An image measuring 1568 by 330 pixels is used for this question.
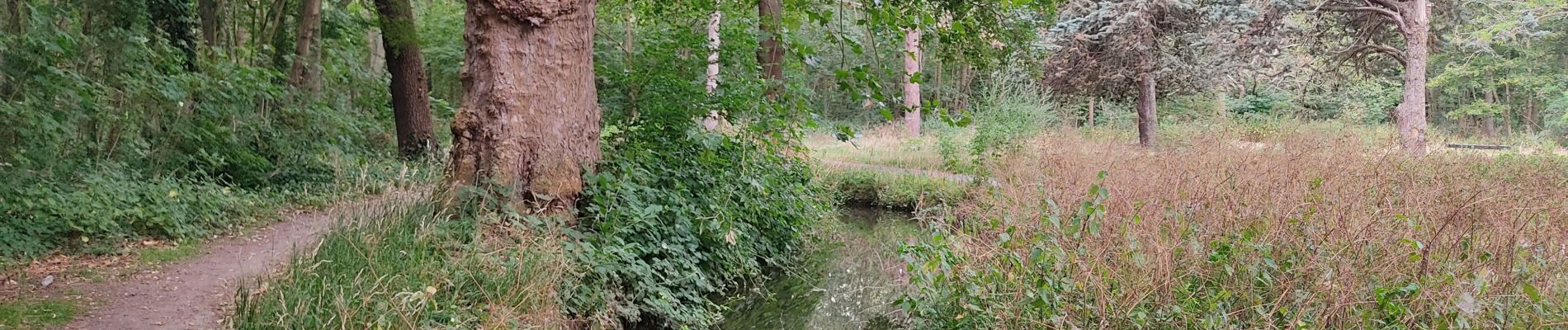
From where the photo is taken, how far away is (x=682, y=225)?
6215 millimetres

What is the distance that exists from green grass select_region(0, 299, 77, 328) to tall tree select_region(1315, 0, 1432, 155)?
1478cm

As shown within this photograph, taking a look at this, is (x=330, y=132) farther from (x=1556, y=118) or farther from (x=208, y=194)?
(x=1556, y=118)

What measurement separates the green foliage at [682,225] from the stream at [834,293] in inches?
8.6

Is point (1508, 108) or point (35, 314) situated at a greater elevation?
point (1508, 108)

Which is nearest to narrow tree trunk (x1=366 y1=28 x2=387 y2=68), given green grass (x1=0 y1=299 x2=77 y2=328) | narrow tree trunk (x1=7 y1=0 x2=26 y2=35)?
narrow tree trunk (x1=7 y1=0 x2=26 y2=35)

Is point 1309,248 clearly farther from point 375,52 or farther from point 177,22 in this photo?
point 375,52

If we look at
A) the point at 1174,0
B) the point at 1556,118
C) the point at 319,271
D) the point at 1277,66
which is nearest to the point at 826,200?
the point at 319,271

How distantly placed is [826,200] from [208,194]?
18.7ft

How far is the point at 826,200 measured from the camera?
964 centimetres

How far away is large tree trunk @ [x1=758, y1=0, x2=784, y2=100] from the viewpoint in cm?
690

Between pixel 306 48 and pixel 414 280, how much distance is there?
9.42m

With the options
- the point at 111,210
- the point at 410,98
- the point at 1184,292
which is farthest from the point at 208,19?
the point at 1184,292

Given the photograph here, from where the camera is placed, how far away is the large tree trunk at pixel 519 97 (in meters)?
5.37

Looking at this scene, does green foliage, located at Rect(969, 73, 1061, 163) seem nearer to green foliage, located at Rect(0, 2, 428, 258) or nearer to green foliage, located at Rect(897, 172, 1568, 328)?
green foliage, located at Rect(897, 172, 1568, 328)
